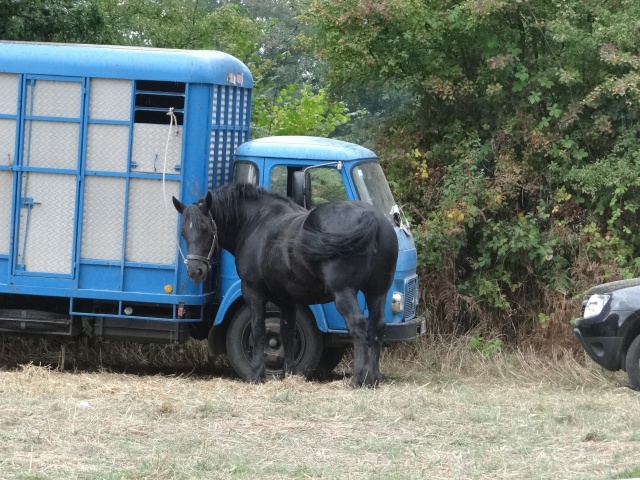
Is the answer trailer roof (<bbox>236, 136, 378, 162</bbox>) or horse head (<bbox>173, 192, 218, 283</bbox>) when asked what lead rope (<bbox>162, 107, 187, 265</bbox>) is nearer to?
horse head (<bbox>173, 192, 218, 283</bbox>)

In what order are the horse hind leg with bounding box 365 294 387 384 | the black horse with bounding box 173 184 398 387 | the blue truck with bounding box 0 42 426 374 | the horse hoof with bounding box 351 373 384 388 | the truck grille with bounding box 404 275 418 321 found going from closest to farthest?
1. the black horse with bounding box 173 184 398 387
2. the horse hoof with bounding box 351 373 384 388
3. the horse hind leg with bounding box 365 294 387 384
4. the blue truck with bounding box 0 42 426 374
5. the truck grille with bounding box 404 275 418 321

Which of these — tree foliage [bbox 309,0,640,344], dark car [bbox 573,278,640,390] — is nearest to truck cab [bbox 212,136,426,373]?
dark car [bbox 573,278,640,390]

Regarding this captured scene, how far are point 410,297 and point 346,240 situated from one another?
63.5 inches

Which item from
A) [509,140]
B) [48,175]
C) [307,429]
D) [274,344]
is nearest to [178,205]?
[48,175]

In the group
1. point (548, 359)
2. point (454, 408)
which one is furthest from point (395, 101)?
point (454, 408)

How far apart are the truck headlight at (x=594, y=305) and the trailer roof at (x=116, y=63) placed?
13.5 feet

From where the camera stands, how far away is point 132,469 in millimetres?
7176

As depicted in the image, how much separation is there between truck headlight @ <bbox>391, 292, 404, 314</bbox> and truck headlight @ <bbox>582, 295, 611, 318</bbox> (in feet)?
5.71

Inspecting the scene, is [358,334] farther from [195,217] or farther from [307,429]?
[307,429]

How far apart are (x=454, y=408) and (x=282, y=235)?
8.64ft

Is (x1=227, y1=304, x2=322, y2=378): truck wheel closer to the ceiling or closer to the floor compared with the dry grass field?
closer to the ceiling

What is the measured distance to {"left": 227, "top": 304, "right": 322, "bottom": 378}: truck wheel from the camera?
1195cm

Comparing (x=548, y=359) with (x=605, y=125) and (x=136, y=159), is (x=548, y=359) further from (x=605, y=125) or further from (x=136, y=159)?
(x=136, y=159)

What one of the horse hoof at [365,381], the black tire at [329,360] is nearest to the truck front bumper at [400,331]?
the horse hoof at [365,381]
